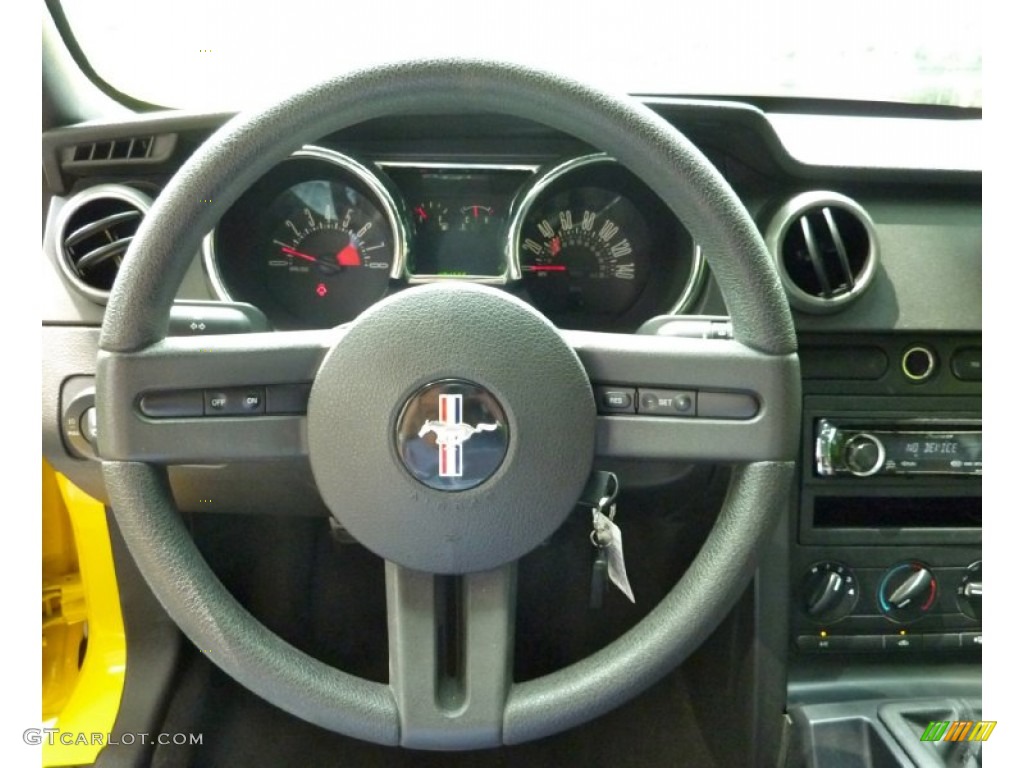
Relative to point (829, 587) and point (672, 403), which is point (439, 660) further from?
point (829, 587)

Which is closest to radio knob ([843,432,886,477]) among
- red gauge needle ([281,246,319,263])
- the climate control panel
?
the climate control panel

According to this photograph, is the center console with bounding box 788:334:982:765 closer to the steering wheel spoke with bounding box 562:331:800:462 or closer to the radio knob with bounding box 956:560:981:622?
the radio knob with bounding box 956:560:981:622

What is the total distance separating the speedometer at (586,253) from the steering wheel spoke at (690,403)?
47cm

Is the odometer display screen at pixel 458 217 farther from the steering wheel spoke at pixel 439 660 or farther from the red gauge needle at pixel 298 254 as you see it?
the steering wheel spoke at pixel 439 660

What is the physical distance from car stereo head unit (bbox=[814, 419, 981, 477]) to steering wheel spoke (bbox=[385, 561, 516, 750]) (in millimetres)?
578

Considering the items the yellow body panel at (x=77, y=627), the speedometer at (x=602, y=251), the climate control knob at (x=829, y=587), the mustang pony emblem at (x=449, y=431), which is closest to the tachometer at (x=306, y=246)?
the speedometer at (x=602, y=251)

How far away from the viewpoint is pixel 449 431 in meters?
0.79

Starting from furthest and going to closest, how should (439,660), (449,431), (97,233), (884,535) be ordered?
(884,535) → (97,233) → (439,660) → (449,431)

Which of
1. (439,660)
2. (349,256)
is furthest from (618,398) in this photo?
(349,256)

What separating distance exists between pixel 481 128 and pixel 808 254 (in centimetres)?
50

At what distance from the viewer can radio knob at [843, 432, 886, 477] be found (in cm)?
123

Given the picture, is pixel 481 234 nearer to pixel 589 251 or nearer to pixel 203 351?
pixel 589 251

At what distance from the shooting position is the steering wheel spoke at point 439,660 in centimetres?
85

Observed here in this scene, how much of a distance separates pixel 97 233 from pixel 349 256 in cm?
34
